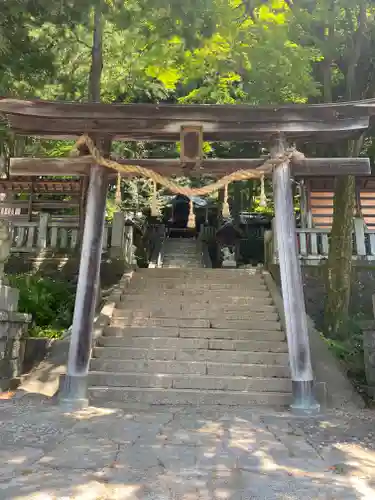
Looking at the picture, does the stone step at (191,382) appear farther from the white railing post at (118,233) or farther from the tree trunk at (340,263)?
the white railing post at (118,233)

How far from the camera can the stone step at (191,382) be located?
6.84 m

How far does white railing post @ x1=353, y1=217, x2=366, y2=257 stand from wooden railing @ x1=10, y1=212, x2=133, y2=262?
6705 millimetres

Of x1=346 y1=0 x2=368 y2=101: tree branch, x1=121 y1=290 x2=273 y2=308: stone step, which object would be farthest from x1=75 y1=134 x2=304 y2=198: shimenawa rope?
x1=346 y1=0 x2=368 y2=101: tree branch

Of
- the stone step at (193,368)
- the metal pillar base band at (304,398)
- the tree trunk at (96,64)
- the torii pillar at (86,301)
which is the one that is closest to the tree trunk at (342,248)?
the stone step at (193,368)

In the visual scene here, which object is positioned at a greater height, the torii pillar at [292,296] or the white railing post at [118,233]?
the white railing post at [118,233]

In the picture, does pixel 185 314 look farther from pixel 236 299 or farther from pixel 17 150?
pixel 17 150

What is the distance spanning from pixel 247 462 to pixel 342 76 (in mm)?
10634

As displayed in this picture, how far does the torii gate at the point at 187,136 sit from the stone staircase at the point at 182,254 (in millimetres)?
10314

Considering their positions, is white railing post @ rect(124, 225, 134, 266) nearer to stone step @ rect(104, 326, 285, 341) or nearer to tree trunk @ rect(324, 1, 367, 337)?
stone step @ rect(104, 326, 285, 341)

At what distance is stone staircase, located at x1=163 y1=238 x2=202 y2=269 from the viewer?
18.3m

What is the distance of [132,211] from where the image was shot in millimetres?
19984

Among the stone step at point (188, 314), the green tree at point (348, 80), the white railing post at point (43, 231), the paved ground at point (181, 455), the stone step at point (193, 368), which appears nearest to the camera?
the paved ground at point (181, 455)

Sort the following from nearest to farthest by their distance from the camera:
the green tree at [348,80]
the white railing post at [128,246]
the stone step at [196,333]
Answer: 1. the stone step at [196,333]
2. the green tree at [348,80]
3. the white railing post at [128,246]

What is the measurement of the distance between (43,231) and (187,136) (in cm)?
742
